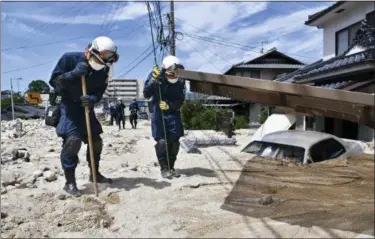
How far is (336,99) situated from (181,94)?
3224 millimetres

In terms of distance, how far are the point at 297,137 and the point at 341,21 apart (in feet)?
28.5

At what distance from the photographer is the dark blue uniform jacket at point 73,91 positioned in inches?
146

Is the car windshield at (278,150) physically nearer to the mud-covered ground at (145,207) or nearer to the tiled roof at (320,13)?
the mud-covered ground at (145,207)

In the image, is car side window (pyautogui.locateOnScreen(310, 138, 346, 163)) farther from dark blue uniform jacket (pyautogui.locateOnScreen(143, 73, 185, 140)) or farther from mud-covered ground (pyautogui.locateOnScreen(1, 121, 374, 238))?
dark blue uniform jacket (pyautogui.locateOnScreen(143, 73, 185, 140))

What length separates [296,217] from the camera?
190 cm

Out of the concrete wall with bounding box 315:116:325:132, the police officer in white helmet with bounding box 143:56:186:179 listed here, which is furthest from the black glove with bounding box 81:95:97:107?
the concrete wall with bounding box 315:116:325:132

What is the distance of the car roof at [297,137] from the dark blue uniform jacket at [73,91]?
6.06 feet

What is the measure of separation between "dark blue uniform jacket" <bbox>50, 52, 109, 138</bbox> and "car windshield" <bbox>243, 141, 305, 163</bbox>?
1794 millimetres

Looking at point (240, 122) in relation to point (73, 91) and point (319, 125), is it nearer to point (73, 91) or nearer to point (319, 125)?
point (73, 91)

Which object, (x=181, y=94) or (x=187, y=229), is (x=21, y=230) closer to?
(x=187, y=229)

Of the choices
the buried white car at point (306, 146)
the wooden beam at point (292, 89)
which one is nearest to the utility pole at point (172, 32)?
the buried white car at point (306, 146)

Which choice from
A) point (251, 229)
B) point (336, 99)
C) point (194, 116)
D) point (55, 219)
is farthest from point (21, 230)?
point (194, 116)

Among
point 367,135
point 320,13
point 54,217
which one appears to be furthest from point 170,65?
point 320,13

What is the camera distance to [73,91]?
147 inches
